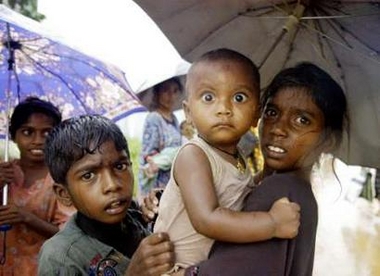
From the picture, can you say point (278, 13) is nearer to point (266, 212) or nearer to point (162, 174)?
point (266, 212)

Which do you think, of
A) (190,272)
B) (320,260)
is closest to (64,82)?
(190,272)

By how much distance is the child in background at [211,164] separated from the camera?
65.3 inches

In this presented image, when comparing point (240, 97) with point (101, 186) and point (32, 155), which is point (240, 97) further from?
point (32, 155)

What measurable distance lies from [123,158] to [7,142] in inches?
58.3

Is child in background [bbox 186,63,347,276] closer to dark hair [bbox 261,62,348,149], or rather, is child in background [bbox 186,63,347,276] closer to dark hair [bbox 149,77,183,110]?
dark hair [bbox 261,62,348,149]

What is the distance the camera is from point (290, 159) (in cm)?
183

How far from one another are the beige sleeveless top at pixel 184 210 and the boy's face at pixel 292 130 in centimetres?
13

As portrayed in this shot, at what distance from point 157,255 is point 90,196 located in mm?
373

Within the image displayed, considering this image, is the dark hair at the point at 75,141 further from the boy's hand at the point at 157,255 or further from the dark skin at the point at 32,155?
the dark skin at the point at 32,155

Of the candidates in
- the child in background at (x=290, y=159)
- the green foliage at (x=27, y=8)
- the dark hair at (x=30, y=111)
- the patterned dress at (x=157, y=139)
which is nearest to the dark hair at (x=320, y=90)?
the child in background at (x=290, y=159)

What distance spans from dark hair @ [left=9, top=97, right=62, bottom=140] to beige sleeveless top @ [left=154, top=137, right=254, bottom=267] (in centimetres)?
165

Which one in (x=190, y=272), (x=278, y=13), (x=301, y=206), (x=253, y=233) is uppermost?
(x=278, y=13)

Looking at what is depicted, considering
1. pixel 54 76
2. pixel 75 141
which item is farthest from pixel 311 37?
pixel 54 76

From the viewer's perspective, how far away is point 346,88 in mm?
2373
